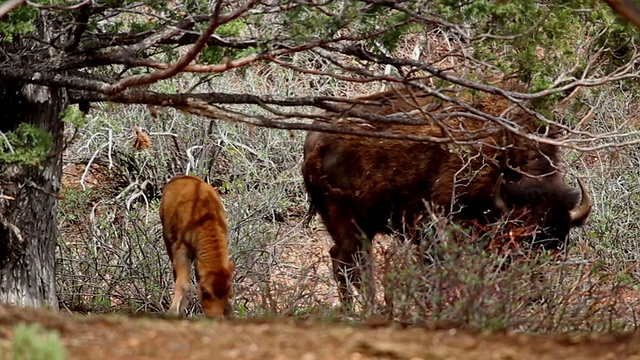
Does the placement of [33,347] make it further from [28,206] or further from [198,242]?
[28,206]

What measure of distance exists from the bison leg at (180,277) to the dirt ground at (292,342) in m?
4.05

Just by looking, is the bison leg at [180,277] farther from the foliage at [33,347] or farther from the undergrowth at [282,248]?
the foliage at [33,347]

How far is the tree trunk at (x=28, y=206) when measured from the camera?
388 inches

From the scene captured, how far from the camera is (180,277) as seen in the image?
10.2 metres

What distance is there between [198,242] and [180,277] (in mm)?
404

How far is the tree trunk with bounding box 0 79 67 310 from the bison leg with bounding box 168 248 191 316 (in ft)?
3.69

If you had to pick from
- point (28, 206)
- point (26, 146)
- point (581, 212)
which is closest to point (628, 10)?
point (26, 146)

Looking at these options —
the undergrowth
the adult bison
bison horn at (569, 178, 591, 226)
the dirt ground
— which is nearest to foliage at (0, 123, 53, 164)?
the undergrowth

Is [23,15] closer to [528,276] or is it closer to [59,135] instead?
[59,135]

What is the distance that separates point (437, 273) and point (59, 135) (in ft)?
13.7

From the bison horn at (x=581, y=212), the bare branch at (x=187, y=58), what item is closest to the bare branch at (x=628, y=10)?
the bare branch at (x=187, y=58)

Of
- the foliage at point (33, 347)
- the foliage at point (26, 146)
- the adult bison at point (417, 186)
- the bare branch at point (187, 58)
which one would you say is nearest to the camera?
the foliage at point (33, 347)

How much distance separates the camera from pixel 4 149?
9.10 metres

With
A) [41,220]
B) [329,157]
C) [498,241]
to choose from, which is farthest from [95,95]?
[498,241]
